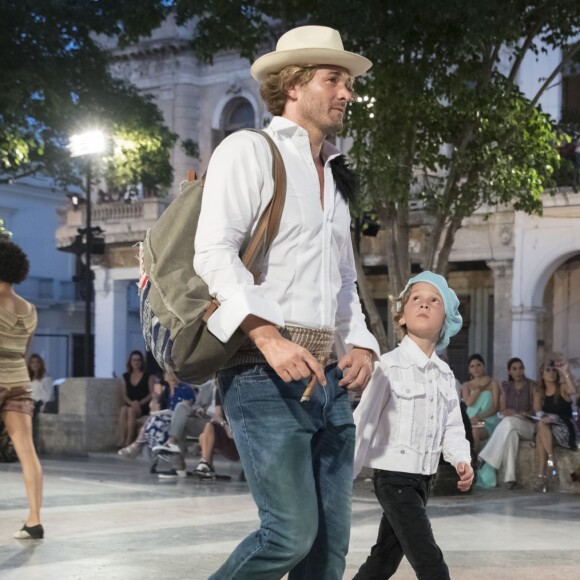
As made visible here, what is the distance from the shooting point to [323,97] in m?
4.19

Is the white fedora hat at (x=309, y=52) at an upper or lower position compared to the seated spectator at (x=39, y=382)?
upper

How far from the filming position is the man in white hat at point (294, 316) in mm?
3809

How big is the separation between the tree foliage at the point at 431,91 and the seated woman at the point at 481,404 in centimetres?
216

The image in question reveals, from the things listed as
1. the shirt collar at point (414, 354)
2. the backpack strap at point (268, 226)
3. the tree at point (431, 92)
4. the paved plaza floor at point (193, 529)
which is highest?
the tree at point (431, 92)

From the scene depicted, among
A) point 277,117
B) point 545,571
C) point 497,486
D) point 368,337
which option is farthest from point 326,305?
point 497,486

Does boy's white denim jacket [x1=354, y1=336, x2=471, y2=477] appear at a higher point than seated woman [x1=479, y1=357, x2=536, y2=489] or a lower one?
higher

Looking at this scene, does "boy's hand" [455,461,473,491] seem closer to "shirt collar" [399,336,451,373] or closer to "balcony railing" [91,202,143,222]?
"shirt collar" [399,336,451,373]

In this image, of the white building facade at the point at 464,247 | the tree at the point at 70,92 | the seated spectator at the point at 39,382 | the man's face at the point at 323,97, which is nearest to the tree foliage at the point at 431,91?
the tree at the point at 70,92

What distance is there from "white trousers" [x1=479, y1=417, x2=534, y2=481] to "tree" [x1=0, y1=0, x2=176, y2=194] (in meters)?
8.14

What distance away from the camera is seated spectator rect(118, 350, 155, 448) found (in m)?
18.9

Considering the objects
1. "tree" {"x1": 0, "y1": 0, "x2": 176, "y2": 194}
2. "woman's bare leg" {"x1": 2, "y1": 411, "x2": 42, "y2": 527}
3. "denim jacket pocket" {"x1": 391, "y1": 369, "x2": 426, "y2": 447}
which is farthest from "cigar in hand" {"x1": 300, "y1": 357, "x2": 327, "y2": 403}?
"tree" {"x1": 0, "y1": 0, "x2": 176, "y2": 194}

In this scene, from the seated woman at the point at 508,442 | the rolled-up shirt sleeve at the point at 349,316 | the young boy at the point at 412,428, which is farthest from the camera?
the seated woman at the point at 508,442

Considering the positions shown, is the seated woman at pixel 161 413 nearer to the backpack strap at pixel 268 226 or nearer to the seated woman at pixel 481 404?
the seated woman at pixel 481 404

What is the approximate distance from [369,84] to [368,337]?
39.3 ft
